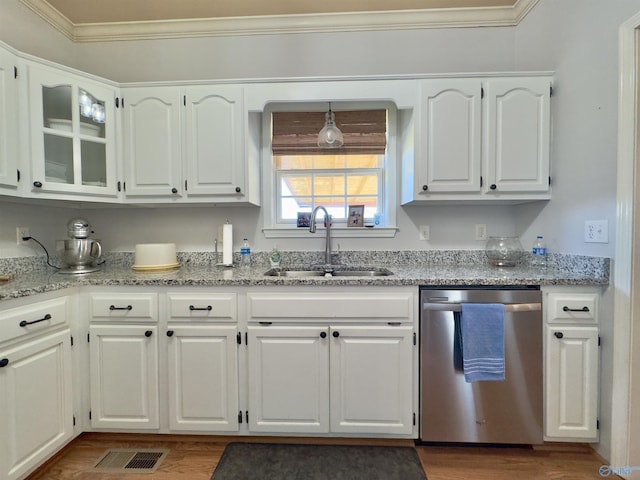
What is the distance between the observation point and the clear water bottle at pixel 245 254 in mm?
2178

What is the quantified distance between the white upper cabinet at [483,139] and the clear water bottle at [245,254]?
4.16 ft

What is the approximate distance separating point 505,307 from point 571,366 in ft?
1.52

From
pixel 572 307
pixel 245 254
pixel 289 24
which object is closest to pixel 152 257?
pixel 245 254

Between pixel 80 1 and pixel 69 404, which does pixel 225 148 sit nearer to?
pixel 80 1

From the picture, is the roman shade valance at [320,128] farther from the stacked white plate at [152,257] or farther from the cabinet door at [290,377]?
the cabinet door at [290,377]

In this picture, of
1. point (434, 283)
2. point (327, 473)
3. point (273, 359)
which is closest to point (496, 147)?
point (434, 283)

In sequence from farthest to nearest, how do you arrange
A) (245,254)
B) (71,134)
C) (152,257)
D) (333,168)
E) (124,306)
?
(333,168)
(245,254)
(152,257)
(71,134)
(124,306)

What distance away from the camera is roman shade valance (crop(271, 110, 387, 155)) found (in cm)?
223

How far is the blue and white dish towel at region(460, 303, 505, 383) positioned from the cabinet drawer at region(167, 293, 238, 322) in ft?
4.11

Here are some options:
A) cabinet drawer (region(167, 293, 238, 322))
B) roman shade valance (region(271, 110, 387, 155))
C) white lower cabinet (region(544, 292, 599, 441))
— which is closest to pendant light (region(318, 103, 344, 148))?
roman shade valance (region(271, 110, 387, 155))

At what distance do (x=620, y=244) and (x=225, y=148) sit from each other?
88.3 inches

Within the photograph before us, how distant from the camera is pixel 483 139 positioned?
1850mm

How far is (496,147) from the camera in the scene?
1.85m

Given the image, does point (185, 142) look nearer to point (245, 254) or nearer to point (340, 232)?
point (245, 254)
